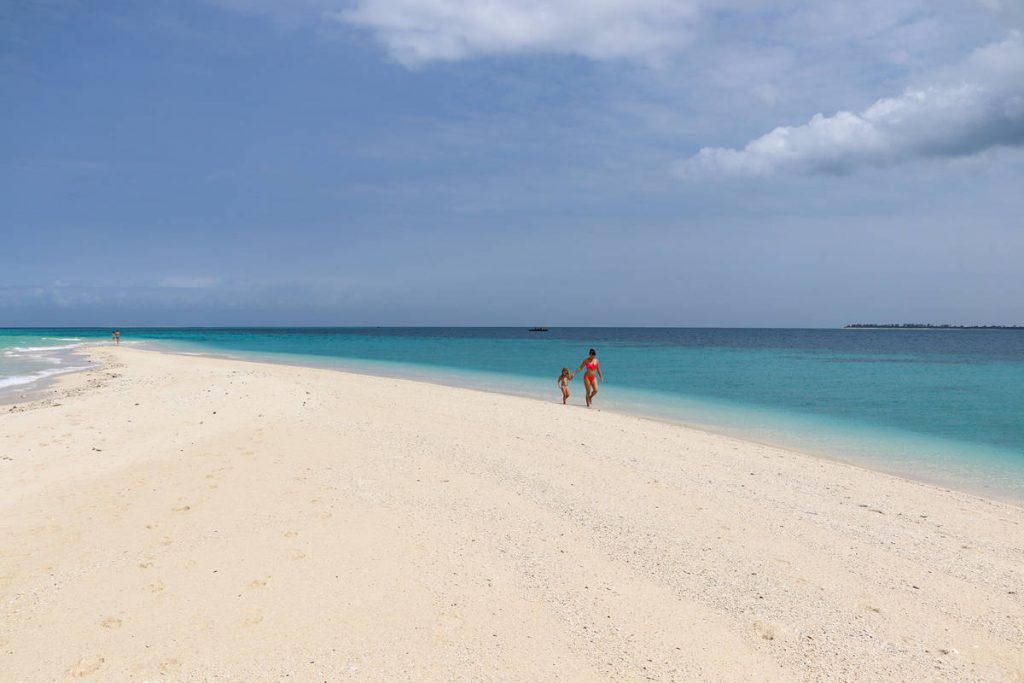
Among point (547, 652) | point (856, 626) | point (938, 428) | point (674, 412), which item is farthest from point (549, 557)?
point (938, 428)

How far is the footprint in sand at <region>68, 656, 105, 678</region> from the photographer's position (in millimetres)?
4309

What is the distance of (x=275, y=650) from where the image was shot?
15.2ft

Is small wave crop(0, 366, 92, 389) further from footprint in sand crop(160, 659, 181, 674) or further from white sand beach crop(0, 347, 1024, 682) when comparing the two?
footprint in sand crop(160, 659, 181, 674)

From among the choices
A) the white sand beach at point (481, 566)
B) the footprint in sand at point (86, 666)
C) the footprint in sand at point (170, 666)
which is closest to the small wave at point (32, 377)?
the white sand beach at point (481, 566)

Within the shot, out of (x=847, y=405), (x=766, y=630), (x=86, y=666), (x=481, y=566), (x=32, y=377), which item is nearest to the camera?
(x=86, y=666)

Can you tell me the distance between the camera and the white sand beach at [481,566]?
462 centimetres

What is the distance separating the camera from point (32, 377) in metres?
28.0

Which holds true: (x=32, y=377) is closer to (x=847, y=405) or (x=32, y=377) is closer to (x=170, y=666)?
(x=170, y=666)

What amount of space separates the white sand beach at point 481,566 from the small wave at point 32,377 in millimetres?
17384

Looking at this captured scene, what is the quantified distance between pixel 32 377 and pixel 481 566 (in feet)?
101

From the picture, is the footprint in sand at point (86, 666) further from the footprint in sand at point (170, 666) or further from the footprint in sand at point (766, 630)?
the footprint in sand at point (766, 630)

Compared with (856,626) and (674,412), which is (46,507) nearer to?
(856,626)

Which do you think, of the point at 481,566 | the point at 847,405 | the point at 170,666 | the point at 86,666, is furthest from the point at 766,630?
the point at 847,405

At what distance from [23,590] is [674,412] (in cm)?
1813
